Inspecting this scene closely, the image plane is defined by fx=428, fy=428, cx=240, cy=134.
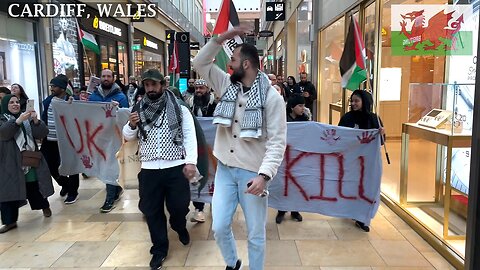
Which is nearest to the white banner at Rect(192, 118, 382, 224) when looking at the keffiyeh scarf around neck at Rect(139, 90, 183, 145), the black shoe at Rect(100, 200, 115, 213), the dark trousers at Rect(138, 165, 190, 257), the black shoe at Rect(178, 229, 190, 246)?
the black shoe at Rect(178, 229, 190, 246)

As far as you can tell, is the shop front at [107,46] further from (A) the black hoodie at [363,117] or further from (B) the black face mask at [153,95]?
(B) the black face mask at [153,95]

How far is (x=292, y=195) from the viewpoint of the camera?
4918mm

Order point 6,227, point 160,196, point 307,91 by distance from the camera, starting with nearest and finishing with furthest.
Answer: point 160,196
point 6,227
point 307,91

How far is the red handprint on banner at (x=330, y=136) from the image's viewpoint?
15.6ft

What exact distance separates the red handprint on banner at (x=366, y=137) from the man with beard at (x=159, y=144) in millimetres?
1967

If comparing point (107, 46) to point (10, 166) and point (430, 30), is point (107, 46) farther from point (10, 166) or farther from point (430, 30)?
point (430, 30)

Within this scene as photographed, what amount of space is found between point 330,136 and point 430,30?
6.17 feet

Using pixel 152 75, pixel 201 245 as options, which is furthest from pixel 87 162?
pixel 152 75

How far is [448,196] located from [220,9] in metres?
3.07

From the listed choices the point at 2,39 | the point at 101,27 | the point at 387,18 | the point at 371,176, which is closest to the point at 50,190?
Answer: the point at 371,176

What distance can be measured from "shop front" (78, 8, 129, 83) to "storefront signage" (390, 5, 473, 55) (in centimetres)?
1093

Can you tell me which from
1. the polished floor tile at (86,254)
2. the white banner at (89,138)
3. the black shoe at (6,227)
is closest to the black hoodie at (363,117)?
the white banner at (89,138)

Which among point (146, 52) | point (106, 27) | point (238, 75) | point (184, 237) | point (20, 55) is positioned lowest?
point (184, 237)

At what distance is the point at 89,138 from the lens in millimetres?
5828
